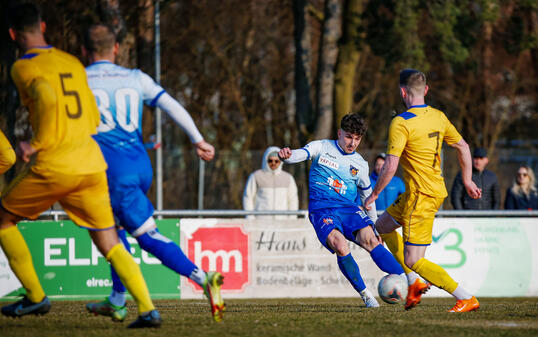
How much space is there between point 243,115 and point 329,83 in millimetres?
11092

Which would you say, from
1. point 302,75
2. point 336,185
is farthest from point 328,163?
point 302,75

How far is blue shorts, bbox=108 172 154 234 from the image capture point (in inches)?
244

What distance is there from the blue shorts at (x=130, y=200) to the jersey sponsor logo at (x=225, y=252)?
6652mm

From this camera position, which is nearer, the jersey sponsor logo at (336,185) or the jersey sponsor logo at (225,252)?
the jersey sponsor logo at (336,185)

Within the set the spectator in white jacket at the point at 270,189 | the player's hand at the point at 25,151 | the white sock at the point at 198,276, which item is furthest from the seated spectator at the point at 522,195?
the player's hand at the point at 25,151

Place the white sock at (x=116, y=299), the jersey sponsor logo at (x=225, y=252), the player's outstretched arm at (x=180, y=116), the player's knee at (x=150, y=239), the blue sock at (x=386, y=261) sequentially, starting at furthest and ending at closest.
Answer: the jersey sponsor logo at (x=225, y=252) < the blue sock at (x=386, y=261) < the white sock at (x=116, y=299) < the player's knee at (x=150, y=239) < the player's outstretched arm at (x=180, y=116)

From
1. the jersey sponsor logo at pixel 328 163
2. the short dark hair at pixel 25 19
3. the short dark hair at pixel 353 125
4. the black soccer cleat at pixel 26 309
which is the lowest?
the black soccer cleat at pixel 26 309

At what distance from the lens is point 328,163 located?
870 centimetres

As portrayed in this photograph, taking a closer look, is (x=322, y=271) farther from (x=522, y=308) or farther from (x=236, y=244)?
(x=522, y=308)

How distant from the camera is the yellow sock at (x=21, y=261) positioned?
641cm

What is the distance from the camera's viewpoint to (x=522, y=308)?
8.34 metres

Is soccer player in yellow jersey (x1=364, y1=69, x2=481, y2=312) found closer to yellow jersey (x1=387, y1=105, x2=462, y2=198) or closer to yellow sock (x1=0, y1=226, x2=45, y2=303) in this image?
yellow jersey (x1=387, y1=105, x2=462, y2=198)

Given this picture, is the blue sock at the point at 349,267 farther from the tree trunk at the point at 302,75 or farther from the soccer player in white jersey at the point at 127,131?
the tree trunk at the point at 302,75

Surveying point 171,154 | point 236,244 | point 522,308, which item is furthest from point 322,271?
point 171,154
